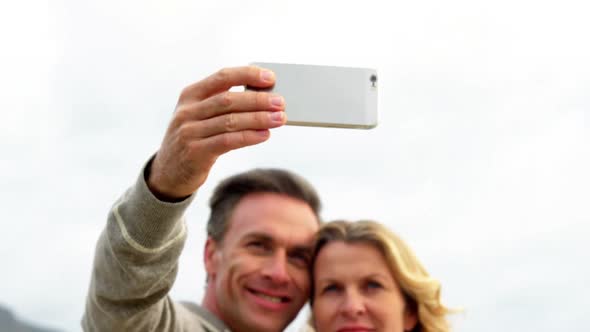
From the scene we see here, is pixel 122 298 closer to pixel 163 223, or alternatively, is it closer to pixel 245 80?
pixel 163 223

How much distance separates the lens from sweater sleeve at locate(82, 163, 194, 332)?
3.80 metres

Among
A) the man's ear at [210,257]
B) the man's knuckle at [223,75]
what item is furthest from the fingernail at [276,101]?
the man's ear at [210,257]

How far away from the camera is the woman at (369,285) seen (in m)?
5.02

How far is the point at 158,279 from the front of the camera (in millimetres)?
3980

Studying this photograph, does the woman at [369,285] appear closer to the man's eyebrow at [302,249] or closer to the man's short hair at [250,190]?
the man's eyebrow at [302,249]

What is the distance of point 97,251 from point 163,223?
479 mm

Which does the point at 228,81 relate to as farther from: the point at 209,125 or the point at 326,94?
the point at 326,94

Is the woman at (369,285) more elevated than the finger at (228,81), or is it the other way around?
the finger at (228,81)

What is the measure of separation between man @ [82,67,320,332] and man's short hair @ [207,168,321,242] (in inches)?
0.5

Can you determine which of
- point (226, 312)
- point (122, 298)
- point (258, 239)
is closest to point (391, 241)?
point (258, 239)

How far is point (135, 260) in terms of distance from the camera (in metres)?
3.90

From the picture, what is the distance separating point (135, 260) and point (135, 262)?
1cm

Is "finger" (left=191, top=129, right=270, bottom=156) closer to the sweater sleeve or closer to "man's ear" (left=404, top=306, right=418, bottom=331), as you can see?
the sweater sleeve

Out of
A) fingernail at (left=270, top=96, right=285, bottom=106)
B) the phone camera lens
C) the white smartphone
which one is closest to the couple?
fingernail at (left=270, top=96, right=285, bottom=106)
